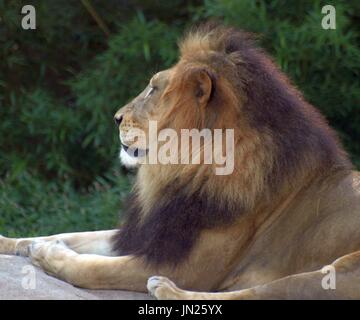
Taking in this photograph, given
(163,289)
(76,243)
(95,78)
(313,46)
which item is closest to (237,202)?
(163,289)

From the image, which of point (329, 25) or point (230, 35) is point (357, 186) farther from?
point (329, 25)

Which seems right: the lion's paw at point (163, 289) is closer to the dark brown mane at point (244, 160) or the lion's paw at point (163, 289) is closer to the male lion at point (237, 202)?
the male lion at point (237, 202)

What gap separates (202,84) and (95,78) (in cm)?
373

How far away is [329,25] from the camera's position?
760 cm

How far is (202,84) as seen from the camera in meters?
4.94

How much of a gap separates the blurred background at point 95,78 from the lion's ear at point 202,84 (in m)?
2.71

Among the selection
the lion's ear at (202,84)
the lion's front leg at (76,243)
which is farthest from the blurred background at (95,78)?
the lion's ear at (202,84)

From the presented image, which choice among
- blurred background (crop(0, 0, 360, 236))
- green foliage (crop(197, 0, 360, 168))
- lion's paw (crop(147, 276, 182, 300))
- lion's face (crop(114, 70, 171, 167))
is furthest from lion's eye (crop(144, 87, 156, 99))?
green foliage (crop(197, 0, 360, 168))

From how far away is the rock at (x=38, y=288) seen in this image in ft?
15.3

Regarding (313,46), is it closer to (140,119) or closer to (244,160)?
(140,119)

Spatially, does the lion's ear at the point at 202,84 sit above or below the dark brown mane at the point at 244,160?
above

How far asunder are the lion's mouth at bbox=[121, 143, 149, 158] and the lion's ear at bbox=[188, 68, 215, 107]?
1.17 feet
